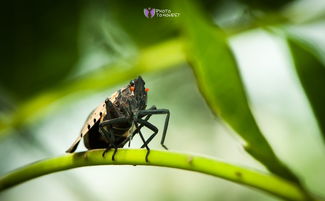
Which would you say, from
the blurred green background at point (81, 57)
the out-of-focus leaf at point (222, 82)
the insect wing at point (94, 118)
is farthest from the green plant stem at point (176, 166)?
the blurred green background at point (81, 57)

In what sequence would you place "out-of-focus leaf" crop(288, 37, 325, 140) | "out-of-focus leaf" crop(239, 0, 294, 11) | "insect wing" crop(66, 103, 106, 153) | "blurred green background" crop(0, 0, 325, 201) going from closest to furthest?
"out-of-focus leaf" crop(288, 37, 325, 140)
"insect wing" crop(66, 103, 106, 153)
"out-of-focus leaf" crop(239, 0, 294, 11)
"blurred green background" crop(0, 0, 325, 201)

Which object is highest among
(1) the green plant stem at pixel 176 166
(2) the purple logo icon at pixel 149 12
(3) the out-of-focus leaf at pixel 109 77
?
(2) the purple logo icon at pixel 149 12

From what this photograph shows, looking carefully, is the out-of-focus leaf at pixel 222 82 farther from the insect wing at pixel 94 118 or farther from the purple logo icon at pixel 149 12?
the purple logo icon at pixel 149 12

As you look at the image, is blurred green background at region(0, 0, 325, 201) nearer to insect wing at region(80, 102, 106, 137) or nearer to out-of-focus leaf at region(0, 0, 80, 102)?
out-of-focus leaf at region(0, 0, 80, 102)

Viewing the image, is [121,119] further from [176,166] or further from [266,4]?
[266,4]

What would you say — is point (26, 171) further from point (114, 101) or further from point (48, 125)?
point (48, 125)

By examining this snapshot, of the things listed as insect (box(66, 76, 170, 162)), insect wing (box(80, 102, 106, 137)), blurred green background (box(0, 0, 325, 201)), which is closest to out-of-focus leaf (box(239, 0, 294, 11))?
blurred green background (box(0, 0, 325, 201))

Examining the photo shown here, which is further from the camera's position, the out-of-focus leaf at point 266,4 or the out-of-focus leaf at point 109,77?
the out-of-focus leaf at point 109,77
